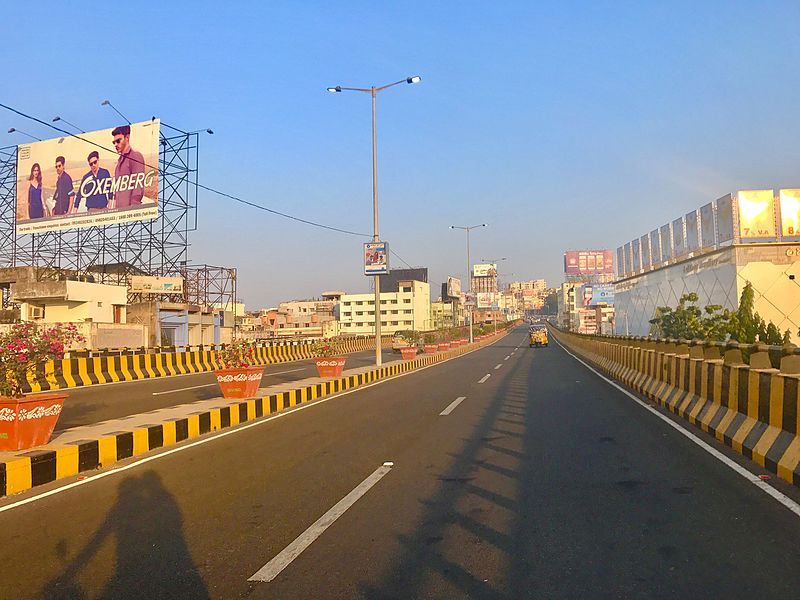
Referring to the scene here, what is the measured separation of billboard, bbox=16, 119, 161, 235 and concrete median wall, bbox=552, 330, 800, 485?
104ft

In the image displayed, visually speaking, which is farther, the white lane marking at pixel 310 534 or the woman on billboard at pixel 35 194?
the woman on billboard at pixel 35 194

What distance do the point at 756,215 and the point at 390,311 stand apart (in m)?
80.4

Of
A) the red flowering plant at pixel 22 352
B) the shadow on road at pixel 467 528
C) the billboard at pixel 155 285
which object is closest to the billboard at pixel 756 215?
the billboard at pixel 155 285

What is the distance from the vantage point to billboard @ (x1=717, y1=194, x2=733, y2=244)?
183 ft

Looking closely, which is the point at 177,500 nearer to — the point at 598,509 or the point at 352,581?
the point at 352,581

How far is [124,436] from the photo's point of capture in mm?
8602

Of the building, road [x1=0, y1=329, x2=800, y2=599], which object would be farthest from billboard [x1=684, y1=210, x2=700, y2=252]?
road [x1=0, y1=329, x2=800, y2=599]

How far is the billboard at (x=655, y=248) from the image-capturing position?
72.7m

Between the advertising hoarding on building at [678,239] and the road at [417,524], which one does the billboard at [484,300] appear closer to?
the advertising hoarding on building at [678,239]

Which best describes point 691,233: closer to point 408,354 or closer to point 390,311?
point 408,354

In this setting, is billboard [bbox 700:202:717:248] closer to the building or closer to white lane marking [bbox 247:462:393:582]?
the building

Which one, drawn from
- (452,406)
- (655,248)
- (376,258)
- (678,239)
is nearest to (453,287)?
(655,248)

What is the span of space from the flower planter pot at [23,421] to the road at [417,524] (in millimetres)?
Answer: 1018

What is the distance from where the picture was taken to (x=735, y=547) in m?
4.54
